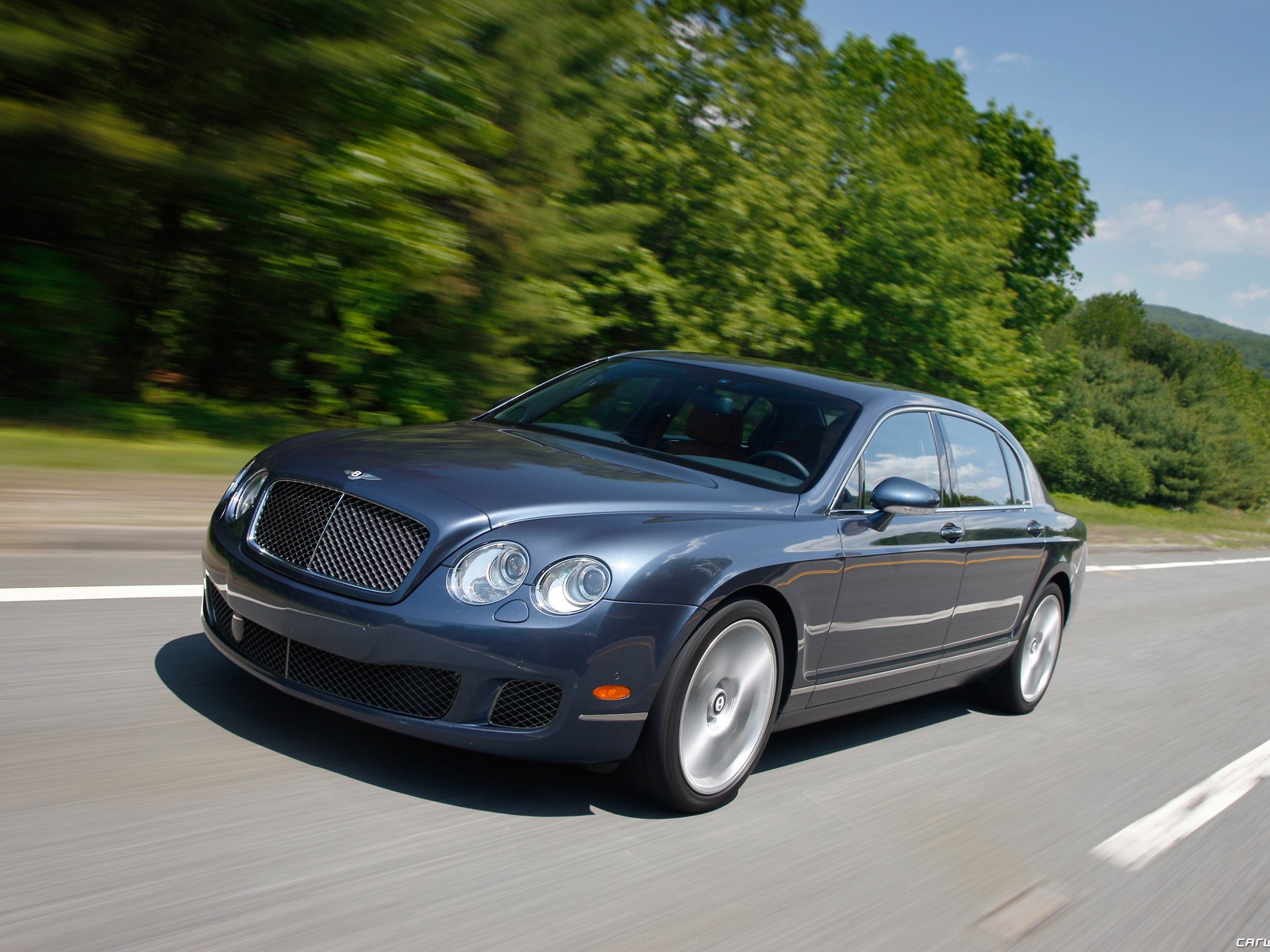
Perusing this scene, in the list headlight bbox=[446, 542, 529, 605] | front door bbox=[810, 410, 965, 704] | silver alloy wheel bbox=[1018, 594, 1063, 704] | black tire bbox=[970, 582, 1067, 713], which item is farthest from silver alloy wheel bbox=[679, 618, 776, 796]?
silver alloy wheel bbox=[1018, 594, 1063, 704]

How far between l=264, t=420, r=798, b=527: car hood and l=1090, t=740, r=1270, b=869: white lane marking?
177 centimetres

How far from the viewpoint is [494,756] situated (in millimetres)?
4301

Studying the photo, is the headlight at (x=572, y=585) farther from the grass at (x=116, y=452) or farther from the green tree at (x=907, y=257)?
the green tree at (x=907, y=257)

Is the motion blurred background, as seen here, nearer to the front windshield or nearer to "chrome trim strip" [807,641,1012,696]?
the front windshield

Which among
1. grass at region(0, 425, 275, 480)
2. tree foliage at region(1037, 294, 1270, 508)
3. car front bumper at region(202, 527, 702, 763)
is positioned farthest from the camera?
tree foliage at region(1037, 294, 1270, 508)

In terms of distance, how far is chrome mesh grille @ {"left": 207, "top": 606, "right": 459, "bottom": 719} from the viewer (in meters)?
3.67

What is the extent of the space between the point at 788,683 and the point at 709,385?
1.43 metres

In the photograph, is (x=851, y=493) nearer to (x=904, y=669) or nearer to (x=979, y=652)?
(x=904, y=669)

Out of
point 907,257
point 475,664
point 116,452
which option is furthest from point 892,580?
point 907,257

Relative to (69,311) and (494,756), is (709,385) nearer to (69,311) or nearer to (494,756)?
(494,756)

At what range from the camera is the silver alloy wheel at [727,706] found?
405 centimetres

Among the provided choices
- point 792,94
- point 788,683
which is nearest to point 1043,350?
point 792,94

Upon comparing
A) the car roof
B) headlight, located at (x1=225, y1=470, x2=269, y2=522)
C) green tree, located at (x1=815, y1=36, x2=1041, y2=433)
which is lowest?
headlight, located at (x1=225, y1=470, x2=269, y2=522)

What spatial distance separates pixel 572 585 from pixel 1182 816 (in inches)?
122
